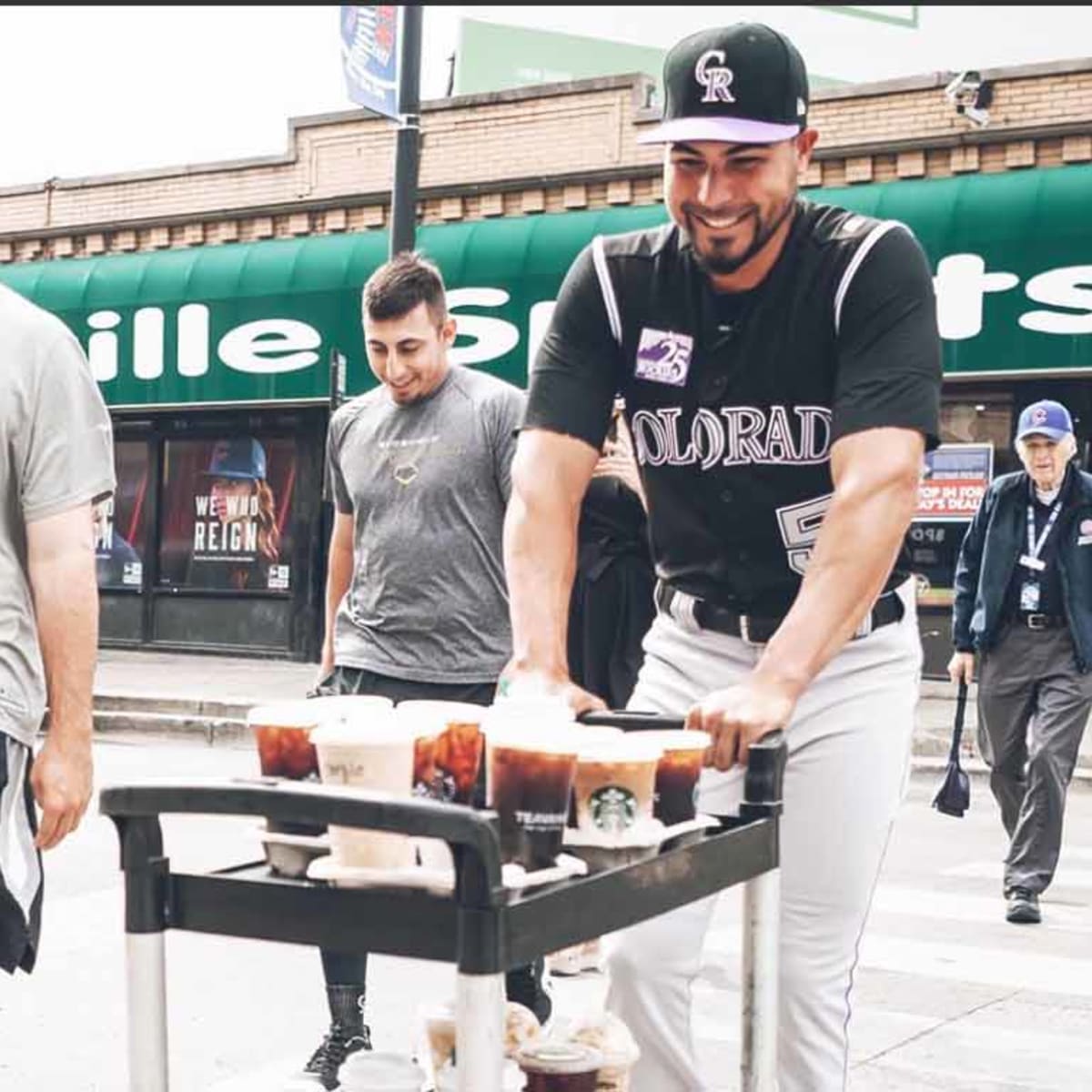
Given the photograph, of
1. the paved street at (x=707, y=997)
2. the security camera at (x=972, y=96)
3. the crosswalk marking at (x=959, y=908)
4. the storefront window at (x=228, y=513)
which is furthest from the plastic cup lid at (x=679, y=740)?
the storefront window at (x=228, y=513)

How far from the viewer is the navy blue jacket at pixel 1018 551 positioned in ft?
23.3

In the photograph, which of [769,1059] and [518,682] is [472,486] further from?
[769,1059]

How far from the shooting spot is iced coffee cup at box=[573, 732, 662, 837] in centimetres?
233

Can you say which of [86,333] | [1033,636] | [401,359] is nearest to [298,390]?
[86,333]

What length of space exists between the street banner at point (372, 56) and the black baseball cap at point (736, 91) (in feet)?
36.8

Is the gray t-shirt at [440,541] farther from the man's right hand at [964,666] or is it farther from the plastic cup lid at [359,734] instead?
the man's right hand at [964,666]

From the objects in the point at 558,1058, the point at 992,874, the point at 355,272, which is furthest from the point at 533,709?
the point at 355,272

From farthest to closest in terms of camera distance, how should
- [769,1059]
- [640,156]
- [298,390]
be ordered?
[298,390] < [640,156] < [769,1059]

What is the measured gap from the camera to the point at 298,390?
17516mm

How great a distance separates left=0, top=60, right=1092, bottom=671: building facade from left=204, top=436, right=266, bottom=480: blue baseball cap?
2cm

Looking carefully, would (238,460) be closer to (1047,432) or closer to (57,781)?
(1047,432)

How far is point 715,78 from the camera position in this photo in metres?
2.86

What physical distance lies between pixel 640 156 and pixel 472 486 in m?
11.8

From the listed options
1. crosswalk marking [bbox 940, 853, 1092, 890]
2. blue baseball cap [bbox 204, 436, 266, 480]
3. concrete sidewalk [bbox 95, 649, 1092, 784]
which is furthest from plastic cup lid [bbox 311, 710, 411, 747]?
blue baseball cap [bbox 204, 436, 266, 480]
